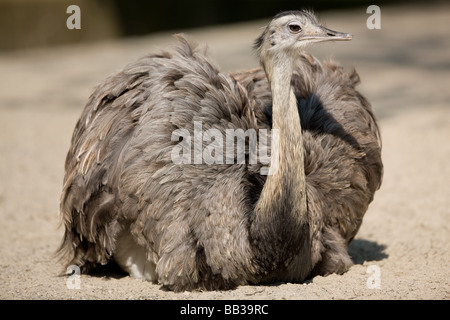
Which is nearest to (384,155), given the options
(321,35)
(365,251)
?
(365,251)

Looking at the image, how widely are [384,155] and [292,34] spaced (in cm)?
426

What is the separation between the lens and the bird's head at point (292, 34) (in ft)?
14.8

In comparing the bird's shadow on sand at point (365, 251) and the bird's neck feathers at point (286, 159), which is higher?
the bird's neck feathers at point (286, 159)

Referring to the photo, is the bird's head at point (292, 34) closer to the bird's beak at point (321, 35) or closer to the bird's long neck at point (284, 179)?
the bird's beak at point (321, 35)

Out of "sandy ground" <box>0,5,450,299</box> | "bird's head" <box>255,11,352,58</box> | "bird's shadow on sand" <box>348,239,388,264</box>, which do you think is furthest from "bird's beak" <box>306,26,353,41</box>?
"bird's shadow on sand" <box>348,239,388,264</box>

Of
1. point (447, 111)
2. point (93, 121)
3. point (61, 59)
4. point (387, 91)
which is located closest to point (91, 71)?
point (61, 59)

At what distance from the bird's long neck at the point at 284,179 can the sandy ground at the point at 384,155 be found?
0.40m

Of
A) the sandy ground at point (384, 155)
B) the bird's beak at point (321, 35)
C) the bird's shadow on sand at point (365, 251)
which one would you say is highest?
the bird's beak at point (321, 35)

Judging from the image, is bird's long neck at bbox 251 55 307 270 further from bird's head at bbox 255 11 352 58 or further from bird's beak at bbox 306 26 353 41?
bird's beak at bbox 306 26 353 41

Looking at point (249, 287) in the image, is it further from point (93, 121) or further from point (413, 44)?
point (413, 44)

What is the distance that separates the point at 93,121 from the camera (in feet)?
17.0

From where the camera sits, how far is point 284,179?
4355 mm

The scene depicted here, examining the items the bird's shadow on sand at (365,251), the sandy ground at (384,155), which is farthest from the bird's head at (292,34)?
the bird's shadow on sand at (365,251)

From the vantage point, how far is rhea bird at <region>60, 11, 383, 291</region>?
14.7ft
